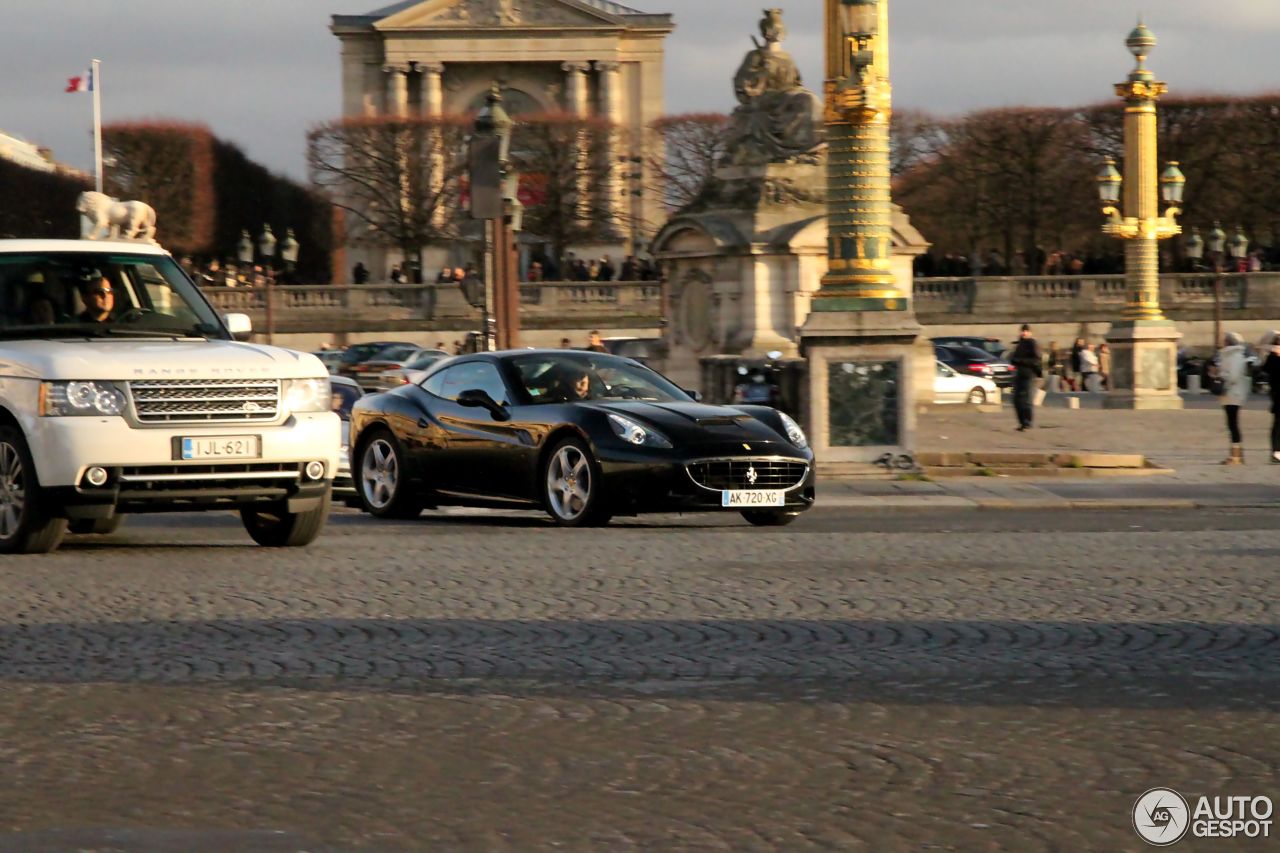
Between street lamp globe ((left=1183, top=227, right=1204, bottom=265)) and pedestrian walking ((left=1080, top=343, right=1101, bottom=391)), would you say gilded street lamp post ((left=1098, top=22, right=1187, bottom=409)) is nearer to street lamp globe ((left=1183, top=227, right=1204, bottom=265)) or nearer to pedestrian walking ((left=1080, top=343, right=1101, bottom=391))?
pedestrian walking ((left=1080, top=343, right=1101, bottom=391))

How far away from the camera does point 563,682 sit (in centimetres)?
789

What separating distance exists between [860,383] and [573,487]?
812 centimetres

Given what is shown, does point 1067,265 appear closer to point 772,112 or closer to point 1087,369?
point 1087,369

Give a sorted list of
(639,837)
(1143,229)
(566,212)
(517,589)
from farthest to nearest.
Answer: (566,212), (1143,229), (517,589), (639,837)

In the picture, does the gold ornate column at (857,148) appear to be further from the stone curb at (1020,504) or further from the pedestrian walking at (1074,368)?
the pedestrian walking at (1074,368)

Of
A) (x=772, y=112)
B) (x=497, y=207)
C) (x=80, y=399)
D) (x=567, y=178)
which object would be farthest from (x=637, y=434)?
(x=567, y=178)

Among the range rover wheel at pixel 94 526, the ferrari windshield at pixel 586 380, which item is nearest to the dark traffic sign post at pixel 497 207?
the ferrari windshield at pixel 586 380

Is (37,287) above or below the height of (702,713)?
above

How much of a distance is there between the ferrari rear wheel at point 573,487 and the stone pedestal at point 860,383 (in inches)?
305

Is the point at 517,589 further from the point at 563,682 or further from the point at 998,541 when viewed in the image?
the point at 998,541

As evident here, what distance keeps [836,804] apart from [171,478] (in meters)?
7.03

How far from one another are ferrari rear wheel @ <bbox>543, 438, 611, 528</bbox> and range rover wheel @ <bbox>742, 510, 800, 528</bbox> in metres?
1.07

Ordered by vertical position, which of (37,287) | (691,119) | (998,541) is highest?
(691,119)

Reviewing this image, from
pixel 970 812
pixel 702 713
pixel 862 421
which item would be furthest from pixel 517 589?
pixel 862 421
